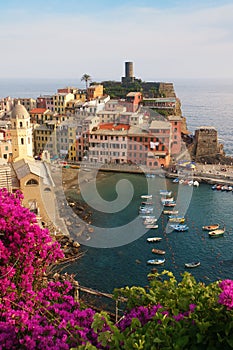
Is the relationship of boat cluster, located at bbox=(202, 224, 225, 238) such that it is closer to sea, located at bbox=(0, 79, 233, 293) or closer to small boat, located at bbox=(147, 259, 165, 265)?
sea, located at bbox=(0, 79, 233, 293)

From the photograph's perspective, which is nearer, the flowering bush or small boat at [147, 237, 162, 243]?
the flowering bush

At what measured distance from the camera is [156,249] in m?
22.8

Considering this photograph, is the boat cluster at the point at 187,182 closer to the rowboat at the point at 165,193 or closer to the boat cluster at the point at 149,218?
the rowboat at the point at 165,193

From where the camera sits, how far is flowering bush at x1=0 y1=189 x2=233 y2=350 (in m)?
3.75

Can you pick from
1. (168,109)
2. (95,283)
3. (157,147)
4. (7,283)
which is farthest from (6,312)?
(168,109)

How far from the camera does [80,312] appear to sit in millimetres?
4695

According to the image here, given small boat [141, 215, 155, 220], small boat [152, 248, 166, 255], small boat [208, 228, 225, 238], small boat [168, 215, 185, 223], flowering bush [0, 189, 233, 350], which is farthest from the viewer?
small boat [141, 215, 155, 220]

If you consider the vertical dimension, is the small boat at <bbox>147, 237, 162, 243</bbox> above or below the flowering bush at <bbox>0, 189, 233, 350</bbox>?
below

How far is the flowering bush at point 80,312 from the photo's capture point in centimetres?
375

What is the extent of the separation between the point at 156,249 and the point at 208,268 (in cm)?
367

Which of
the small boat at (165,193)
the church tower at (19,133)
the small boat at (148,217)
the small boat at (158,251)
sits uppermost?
the church tower at (19,133)

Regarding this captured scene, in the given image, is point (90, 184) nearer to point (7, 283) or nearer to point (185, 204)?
point (185, 204)

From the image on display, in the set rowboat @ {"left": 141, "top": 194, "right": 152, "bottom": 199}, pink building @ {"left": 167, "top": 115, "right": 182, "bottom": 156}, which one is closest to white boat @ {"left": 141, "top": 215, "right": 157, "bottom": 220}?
rowboat @ {"left": 141, "top": 194, "right": 152, "bottom": 199}

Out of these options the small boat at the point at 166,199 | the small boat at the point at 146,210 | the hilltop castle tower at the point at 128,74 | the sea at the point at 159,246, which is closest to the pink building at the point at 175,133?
the sea at the point at 159,246
